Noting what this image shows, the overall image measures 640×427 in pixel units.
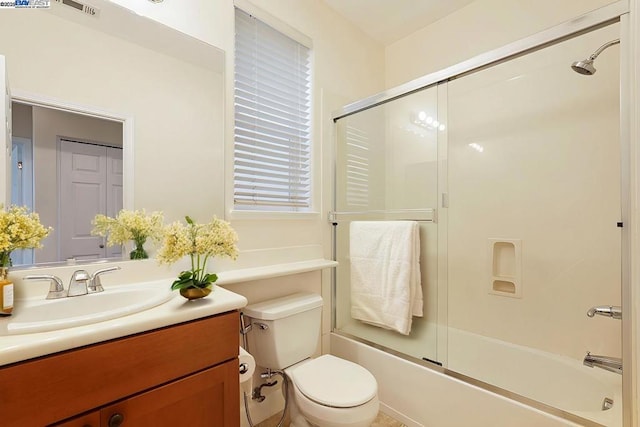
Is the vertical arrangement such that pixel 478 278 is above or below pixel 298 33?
below

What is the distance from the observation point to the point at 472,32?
81.5 inches

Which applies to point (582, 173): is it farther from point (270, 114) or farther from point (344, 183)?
point (270, 114)

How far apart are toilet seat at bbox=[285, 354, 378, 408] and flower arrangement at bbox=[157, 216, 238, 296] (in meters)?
0.69

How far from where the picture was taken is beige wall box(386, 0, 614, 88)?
1.77m

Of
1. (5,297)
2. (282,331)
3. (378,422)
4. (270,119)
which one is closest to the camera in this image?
(5,297)

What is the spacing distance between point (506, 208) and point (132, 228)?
6.78 feet

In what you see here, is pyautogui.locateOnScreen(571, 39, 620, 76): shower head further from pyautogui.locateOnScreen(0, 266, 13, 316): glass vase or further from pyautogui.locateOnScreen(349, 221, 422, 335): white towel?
pyautogui.locateOnScreen(0, 266, 13, 316): glass vase

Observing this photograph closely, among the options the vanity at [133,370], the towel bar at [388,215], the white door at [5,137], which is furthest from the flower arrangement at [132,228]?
the towel bar at [388,215]

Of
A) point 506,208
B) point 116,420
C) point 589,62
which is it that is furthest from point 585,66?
point 116,420

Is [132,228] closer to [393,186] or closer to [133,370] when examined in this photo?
[133,370]

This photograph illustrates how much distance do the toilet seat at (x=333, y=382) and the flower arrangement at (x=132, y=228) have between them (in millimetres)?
913

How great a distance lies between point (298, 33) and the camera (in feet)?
6.34

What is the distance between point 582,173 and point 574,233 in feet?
1.07

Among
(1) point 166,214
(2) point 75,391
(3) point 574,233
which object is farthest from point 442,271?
(2) point 75,391
